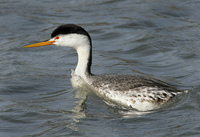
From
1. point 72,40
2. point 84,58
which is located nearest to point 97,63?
point 84,58

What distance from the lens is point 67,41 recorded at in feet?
27.8

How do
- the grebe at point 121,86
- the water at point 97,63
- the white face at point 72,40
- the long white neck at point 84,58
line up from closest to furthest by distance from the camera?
the water at point 97,63 < the grebe at point 121,86 < the white face at point 72,40 < the long white neck at point 84,58

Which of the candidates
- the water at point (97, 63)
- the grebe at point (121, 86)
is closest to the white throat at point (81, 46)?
the grebe at point (121, 86)

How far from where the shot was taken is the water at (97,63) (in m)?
6.60

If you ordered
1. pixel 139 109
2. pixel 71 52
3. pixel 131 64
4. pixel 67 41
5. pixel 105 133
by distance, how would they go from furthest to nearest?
1. pixel 71 52
2. pixel 131 64
3. pixel 67 41
4. pixel 139 109
5. pixel 105 133

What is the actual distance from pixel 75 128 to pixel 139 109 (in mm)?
1412

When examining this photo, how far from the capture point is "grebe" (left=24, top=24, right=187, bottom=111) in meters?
7.23

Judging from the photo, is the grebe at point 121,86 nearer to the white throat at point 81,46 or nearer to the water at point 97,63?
the white throat at point 81,46

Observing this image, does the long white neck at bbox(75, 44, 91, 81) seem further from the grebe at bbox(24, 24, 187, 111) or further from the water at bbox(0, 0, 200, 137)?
the water at bbox(0, 0, 200, 137)

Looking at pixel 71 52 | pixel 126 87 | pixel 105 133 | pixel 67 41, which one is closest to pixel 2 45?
pixel 71 52

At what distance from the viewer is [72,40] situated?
8.45 metres

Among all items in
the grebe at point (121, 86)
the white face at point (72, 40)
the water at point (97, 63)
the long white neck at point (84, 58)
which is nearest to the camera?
the water at point (97, 63)

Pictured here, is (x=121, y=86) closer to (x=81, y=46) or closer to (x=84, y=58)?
(x=84, y=58)

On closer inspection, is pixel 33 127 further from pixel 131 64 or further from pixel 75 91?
pixel 131 64
